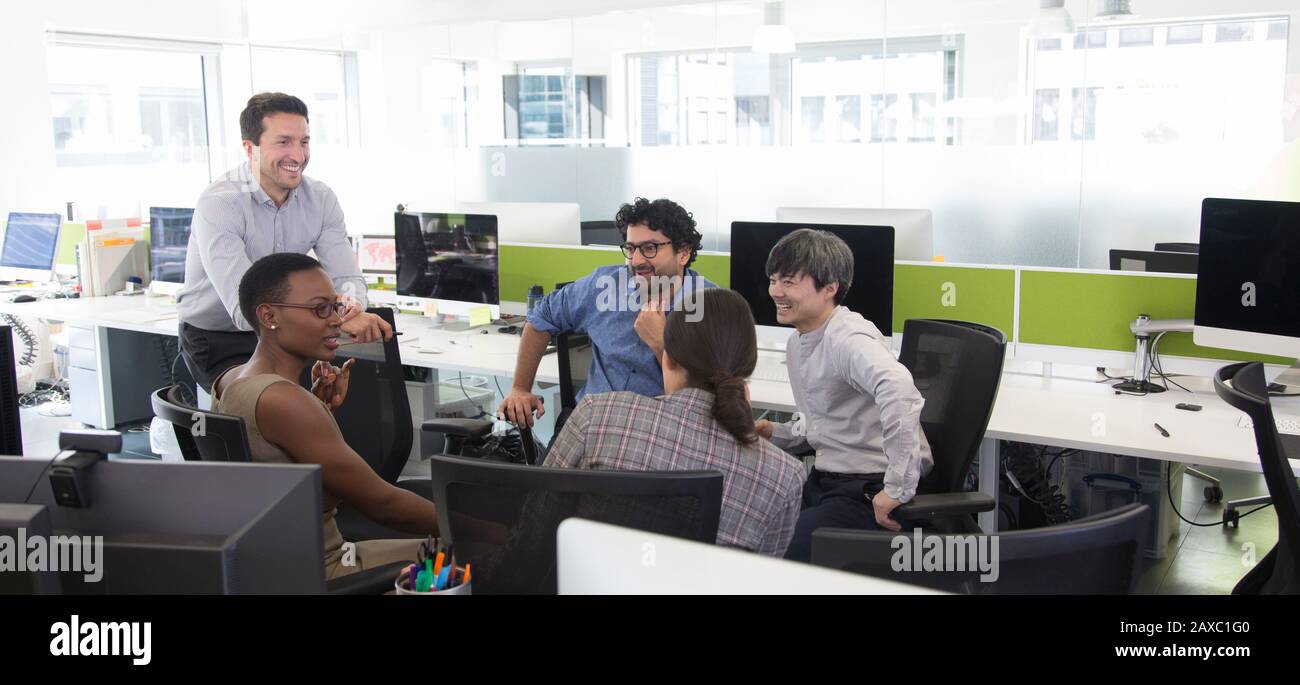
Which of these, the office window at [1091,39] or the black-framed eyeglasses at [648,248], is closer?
the black-framed eyeglasses at [648,248]

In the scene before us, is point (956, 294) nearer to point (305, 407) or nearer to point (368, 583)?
point (305, 407)

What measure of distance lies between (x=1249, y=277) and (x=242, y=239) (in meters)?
2.70

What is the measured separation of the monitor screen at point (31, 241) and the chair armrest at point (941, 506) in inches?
193

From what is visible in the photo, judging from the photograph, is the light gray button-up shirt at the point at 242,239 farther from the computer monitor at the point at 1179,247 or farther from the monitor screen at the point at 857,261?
the computer monitor at the point at 1179,247

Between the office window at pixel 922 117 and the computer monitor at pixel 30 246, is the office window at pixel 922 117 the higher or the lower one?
the higher one

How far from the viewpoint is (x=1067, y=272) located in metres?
3.12

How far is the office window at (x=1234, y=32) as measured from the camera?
4.84 meters

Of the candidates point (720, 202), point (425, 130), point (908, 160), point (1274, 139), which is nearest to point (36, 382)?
point (425, 130)

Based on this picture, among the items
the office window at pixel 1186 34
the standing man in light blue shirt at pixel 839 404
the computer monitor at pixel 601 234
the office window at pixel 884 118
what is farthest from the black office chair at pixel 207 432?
the office window at pixel 1186 34

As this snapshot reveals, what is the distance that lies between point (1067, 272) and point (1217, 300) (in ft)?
1.39

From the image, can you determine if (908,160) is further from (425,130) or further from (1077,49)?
(425,130)

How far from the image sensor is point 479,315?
4102mm

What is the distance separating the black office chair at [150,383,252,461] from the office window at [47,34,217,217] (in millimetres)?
5273

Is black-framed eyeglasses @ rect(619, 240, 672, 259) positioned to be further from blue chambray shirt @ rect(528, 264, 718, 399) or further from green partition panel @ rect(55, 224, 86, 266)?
green partition panel @ rect(55, 224, 86, 266)
